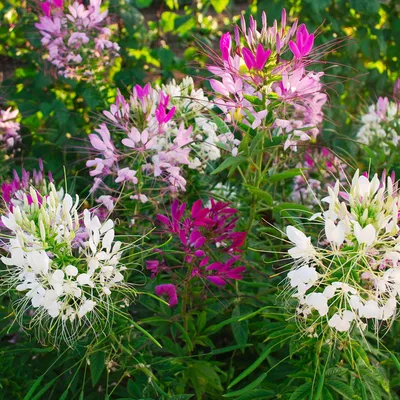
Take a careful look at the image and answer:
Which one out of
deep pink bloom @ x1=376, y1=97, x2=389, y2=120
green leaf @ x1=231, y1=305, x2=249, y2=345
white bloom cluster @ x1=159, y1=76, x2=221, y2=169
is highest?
white bloom cluster @ x1=159, y1=76, x2=221, y2=169

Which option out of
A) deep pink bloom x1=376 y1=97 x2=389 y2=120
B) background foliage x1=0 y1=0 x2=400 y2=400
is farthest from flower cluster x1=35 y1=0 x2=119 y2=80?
deep pink bloom x1=376 y1=97 x2=389 y2=120

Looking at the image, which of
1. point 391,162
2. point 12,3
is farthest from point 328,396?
point 12,3

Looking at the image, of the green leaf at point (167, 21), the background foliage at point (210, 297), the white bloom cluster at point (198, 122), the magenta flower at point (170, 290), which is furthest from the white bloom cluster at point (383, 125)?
the green leaf at point (167, 21)

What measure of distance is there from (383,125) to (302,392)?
0.98m

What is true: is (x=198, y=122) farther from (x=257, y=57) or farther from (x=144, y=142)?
(x=257, y=57)

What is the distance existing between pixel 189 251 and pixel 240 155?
0.22m

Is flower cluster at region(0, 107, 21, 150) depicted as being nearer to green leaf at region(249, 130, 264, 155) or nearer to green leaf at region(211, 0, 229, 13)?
green leaf at region(249, 130, 264, 155)

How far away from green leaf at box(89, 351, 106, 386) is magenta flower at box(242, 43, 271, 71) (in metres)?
0.60

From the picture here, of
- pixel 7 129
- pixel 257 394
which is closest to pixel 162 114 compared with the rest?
pixel 257 394

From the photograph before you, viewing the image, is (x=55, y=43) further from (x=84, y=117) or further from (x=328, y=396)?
(x=328, y=396)

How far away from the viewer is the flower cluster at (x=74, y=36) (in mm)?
1822

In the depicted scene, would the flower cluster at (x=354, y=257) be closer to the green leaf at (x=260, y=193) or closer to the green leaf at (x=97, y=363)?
the green leaf at (x=260, y=193)

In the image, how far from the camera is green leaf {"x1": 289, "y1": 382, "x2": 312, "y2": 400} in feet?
3.51

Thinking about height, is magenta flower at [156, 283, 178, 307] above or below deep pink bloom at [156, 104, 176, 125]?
below
